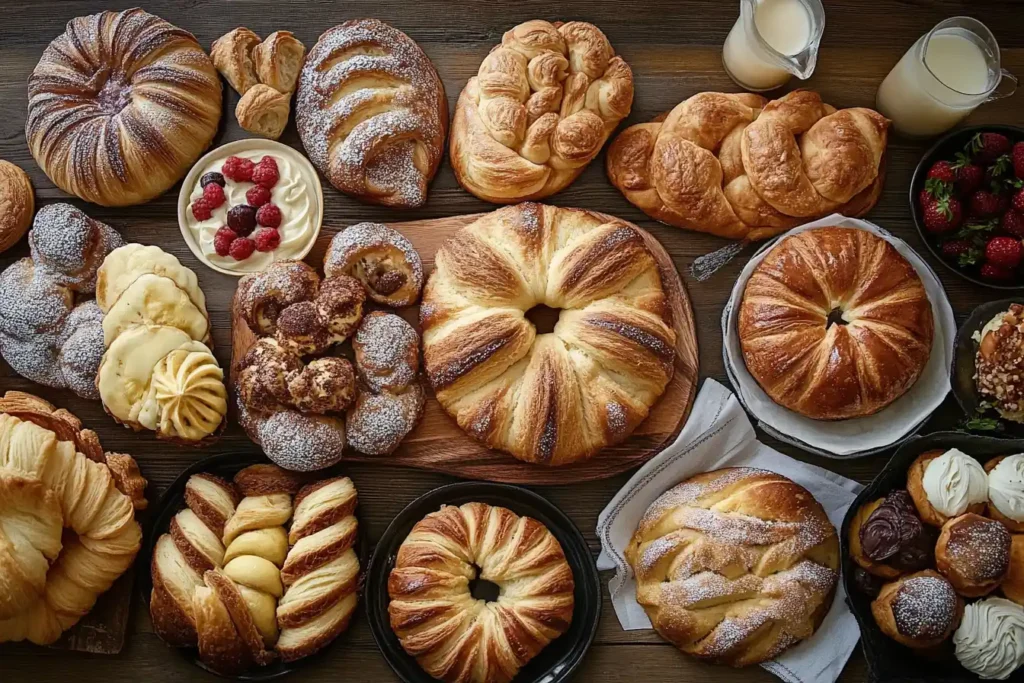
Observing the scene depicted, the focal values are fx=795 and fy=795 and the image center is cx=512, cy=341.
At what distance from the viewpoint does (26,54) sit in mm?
2586

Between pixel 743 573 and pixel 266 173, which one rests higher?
pixel 266 173

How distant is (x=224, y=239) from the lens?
230 cm

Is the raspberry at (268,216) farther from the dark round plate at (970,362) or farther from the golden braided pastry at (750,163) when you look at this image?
the dark round plate at (970,362)

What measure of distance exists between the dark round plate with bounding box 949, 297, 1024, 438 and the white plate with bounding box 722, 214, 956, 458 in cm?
4

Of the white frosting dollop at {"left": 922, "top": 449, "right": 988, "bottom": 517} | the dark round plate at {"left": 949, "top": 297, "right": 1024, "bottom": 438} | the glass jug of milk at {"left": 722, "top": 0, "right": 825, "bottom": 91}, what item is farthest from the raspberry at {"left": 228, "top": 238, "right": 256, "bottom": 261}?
the dark round plate at {"left": 949, "top": 297, "right": 1024, "bottom": 438}

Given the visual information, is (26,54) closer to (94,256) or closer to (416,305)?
(94,256)

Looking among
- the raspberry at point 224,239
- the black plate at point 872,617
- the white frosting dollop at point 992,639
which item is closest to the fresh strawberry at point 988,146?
the black plate at point 872,617

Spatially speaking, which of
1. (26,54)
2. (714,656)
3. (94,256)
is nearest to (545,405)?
(714,656)

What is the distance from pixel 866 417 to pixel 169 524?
203 cm

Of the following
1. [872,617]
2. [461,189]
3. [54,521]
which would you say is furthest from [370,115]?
[872,617]

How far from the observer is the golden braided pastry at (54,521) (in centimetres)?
198

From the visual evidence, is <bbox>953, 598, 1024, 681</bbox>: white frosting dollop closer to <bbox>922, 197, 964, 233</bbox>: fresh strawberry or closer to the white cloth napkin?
the white cloth napkin

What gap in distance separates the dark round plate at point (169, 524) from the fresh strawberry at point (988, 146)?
212cm

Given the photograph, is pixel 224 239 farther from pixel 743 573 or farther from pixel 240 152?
pixel 743 573
